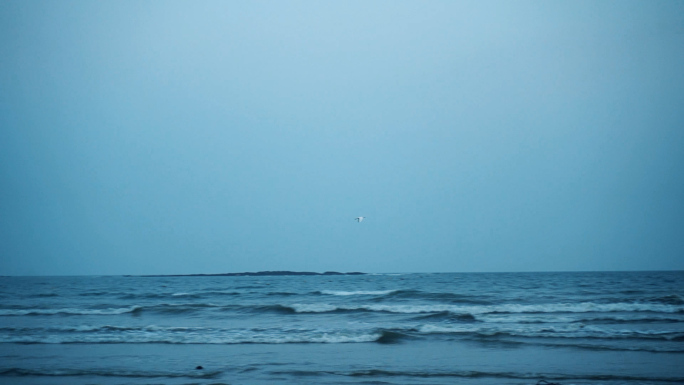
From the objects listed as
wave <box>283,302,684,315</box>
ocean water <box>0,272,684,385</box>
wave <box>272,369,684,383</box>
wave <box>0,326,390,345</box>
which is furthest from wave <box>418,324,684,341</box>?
wave <box>272,369,684,383</box>

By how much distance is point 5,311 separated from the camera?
21.6 m

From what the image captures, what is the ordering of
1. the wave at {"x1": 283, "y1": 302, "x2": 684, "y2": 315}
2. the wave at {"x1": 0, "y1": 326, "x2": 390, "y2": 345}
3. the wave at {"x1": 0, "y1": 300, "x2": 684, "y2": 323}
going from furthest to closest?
the wave at {"x1": 283, "y1": 302, "x2": 684, "y2": 315}
the wave at {"x1": 0, "y1": 300, "x2": 684, "y2": 323}
the wave at {"x1": 0, "y1": 326, "x2": 390, "y2": 345}

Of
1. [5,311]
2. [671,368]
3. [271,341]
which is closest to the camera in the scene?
[671,368]

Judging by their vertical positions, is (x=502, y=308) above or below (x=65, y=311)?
above

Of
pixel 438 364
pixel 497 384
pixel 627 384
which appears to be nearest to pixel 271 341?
pixel 438 364

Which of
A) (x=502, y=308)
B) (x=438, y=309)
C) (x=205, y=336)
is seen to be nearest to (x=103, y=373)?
(x=205, y=336)

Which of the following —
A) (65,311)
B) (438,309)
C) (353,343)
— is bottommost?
(65,311)

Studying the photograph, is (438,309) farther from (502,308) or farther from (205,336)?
(205,336)

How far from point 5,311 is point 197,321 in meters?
10.3

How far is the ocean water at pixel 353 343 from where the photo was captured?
30.1 feet

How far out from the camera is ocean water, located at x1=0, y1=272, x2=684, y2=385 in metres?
9.18

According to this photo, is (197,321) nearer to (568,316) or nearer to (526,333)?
(526,333)

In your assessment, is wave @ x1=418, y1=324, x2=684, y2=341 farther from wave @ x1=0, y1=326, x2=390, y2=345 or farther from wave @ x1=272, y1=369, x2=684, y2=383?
wave @ x1=272, y1=369, x2=684, y2=383

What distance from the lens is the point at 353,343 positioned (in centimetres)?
1267
